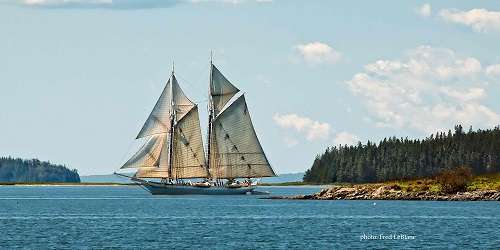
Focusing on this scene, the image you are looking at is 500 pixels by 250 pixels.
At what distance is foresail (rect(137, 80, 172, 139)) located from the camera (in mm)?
184750

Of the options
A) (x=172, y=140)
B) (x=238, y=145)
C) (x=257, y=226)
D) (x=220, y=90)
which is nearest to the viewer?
(x=257, y=226)

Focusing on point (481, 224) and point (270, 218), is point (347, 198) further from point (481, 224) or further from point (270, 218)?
point (481, 224)

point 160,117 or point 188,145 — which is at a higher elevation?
point 160,117

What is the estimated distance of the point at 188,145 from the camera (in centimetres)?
19300

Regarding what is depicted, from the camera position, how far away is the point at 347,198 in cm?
16875

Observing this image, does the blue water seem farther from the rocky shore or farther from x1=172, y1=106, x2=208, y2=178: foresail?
x1=172, y1=106, x2=208, y2=178: foresail

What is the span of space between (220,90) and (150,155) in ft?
62.0

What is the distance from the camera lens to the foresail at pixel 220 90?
19625 centimetres

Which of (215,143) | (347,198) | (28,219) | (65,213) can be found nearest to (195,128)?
(215,143)

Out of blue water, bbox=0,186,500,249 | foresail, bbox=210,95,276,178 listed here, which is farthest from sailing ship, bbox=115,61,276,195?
blue water, bbox=0,186,500,249

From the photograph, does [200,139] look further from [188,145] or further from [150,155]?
[150,155]

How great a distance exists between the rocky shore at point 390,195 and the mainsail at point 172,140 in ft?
74.1

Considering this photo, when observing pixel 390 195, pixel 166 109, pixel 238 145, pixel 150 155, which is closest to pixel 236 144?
pixel 238 145

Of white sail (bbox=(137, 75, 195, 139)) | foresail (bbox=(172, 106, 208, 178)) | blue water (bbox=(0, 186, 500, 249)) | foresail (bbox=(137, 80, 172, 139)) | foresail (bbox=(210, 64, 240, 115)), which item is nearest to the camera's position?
blue water (bbox=(0, 186, 500, 249))
